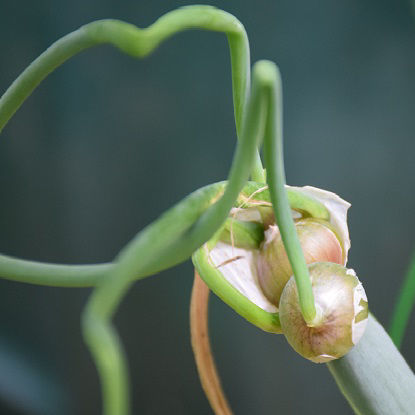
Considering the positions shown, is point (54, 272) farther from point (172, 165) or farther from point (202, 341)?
point (172, 165)

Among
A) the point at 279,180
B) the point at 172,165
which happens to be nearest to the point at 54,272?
the point at 279,180

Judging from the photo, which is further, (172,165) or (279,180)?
(172,165)

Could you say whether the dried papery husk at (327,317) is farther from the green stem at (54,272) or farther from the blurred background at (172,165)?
the blurred background at (172,165)

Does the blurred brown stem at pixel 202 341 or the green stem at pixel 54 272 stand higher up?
the green stem at pixel 54 272

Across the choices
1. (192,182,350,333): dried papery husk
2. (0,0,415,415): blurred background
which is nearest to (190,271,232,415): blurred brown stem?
(192,182,350,333): dried papery husk

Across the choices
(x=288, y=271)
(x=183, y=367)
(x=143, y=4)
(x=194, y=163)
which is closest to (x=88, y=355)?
(x=183, y=367)

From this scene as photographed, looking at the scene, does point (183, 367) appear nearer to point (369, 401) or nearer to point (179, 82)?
point (179, 82)

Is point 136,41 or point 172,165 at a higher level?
point 136,41

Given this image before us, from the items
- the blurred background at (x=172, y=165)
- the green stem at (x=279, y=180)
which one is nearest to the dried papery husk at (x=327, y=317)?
the green stem at (x=279, y=180)
